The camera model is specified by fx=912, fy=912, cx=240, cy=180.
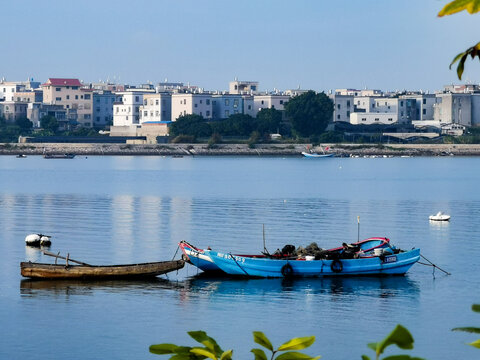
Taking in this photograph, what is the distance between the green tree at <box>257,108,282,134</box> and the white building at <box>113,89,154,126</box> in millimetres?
19502

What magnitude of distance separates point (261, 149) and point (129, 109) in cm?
2127

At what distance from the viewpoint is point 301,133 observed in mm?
136000

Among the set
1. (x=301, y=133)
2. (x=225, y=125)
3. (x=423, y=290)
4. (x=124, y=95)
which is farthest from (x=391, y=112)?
(x=423, y=290)

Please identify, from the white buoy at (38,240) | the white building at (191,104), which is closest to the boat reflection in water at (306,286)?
→ the white buoy at (38,240)

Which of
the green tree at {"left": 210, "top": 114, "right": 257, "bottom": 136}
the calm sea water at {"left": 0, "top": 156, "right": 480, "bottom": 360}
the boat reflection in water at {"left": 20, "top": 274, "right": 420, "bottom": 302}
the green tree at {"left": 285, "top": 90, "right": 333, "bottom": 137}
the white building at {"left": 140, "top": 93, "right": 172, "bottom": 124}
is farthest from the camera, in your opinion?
the white building at {"left": 140, "top": 93, "right": 172, "bottom": 124}

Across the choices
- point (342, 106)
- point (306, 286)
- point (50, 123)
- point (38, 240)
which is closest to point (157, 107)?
point (50, 123)

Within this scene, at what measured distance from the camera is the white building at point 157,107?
445 feet

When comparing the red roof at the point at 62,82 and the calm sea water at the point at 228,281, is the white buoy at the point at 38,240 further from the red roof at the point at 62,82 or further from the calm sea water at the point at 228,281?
the red roof at the point at 62,82

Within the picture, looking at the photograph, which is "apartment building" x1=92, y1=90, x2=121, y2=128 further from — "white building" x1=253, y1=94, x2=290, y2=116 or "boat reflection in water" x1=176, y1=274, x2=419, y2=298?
"boat reflection in water" x1=176, y1=274, x2=419, y2=298

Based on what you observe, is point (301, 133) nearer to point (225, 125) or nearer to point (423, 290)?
point (225, 125)

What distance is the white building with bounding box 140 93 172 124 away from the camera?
136m

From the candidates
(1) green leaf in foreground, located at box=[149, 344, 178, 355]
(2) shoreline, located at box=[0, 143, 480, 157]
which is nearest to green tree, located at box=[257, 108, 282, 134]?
(2) shoreline, located at box=[0, 143, 480, 157]

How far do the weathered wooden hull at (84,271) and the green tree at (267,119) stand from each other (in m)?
105

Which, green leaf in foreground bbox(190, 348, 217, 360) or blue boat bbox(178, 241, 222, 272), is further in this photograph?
blue boat bbox(178, 241, 222, 272)
